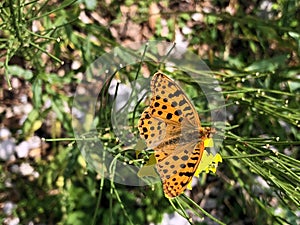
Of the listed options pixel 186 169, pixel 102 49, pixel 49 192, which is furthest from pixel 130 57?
pixel 186 169

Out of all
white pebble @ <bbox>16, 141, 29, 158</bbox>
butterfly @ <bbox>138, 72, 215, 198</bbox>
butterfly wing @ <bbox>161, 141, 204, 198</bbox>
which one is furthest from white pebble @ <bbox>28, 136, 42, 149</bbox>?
butterfly wing @ <bbox>161, 141, 204, 198</bbox>

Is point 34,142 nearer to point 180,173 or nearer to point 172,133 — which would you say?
point 172,133

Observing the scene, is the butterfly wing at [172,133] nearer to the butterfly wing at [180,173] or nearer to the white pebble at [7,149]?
the butterfly wing at [180,173]

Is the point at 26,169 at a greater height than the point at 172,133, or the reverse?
the point at 172,133

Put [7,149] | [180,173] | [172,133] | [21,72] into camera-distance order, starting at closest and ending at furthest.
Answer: [180,173], [172,133], [21,72], [7,149]

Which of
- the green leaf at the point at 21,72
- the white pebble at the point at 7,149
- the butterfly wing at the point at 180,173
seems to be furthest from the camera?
the white pebble at the point at 7,149

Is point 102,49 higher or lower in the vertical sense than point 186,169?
higher

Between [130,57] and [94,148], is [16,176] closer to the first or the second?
[94,148]

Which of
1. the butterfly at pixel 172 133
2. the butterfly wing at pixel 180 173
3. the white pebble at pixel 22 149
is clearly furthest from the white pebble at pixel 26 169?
the butterfly wing at pixel 180 173

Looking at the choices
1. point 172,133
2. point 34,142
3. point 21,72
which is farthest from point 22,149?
point 172,133
